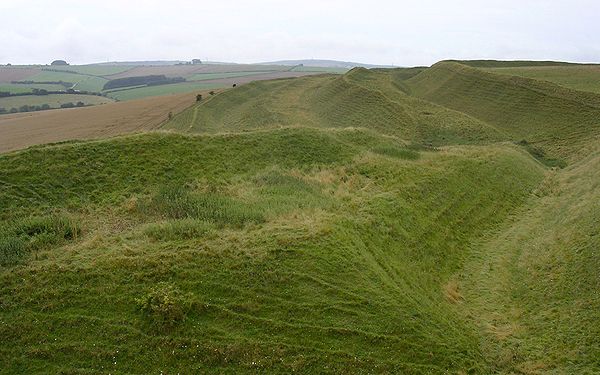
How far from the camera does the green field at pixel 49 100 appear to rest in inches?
3775

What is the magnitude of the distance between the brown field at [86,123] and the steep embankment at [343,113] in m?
5.89

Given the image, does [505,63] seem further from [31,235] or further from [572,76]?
[31,235]

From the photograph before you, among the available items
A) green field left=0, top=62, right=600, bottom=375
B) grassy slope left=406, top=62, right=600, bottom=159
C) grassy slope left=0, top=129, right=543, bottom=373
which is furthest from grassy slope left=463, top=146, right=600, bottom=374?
grassy slope left=406, top=62, right=600, bottom=159

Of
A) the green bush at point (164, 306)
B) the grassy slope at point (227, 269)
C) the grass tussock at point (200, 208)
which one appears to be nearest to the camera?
the grassy slope at point (227, 269)

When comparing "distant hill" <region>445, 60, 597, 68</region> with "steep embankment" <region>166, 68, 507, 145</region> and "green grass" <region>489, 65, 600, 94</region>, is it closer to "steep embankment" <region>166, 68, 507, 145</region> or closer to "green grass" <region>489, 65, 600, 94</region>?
"green grass" <region>489, 65, 600, 94</region>

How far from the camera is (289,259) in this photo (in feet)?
52.9

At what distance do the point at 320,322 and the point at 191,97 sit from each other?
72268 mm

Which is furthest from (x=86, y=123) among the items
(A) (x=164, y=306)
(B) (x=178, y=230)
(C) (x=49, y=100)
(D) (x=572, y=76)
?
(D) (x=572, y=76)

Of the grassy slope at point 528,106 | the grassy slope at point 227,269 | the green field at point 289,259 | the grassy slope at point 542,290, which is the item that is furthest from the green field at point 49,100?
the grassy slope at point 542,290

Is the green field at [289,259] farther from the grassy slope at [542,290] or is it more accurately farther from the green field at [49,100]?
the green field at [49,100]

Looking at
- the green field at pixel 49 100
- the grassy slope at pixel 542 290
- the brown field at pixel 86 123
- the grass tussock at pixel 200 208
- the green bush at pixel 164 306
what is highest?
the green field at pixel 49 100

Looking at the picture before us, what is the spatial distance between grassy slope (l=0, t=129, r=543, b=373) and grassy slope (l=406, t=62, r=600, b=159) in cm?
2793

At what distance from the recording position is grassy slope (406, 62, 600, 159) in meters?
49.0

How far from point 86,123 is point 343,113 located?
36.4 m
